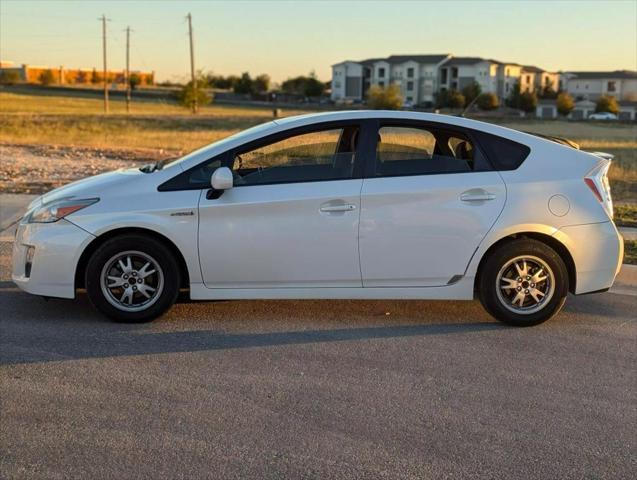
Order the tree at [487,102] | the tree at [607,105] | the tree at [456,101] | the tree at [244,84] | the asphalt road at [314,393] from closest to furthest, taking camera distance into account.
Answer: the asphalt road at [314,393], the tree at [456,101], the tree at [487,102], the tree at [607,105], the tree at [244,84]

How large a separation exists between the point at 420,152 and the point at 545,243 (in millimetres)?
1173

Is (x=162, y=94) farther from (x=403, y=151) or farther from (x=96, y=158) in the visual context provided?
(x=403, y=151)

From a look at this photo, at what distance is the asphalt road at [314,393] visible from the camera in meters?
3.59

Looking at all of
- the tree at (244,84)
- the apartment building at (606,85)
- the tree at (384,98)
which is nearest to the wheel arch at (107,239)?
the tree at (384,98)

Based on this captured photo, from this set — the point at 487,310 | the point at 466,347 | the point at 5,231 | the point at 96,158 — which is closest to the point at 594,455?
the point at 466,347

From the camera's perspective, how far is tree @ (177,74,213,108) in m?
82.0

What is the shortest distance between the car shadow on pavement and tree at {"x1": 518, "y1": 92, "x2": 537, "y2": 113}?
369ft

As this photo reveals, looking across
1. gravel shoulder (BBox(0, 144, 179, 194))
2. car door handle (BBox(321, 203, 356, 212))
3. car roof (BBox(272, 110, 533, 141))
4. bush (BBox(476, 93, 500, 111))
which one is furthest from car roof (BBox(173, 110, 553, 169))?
bush (BBox(476, 93, 500, 111))

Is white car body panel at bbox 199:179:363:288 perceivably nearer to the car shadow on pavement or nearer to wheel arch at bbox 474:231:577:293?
the car shadow on pavement

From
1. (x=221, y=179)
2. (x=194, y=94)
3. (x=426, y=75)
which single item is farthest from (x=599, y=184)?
(x=426, y=75)

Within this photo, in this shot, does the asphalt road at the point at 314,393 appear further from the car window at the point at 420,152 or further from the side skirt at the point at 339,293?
the car window at the point at 420,152

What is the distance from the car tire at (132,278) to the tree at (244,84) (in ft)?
438

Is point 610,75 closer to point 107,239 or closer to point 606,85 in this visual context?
point 606,85

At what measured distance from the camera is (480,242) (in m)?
5.63
